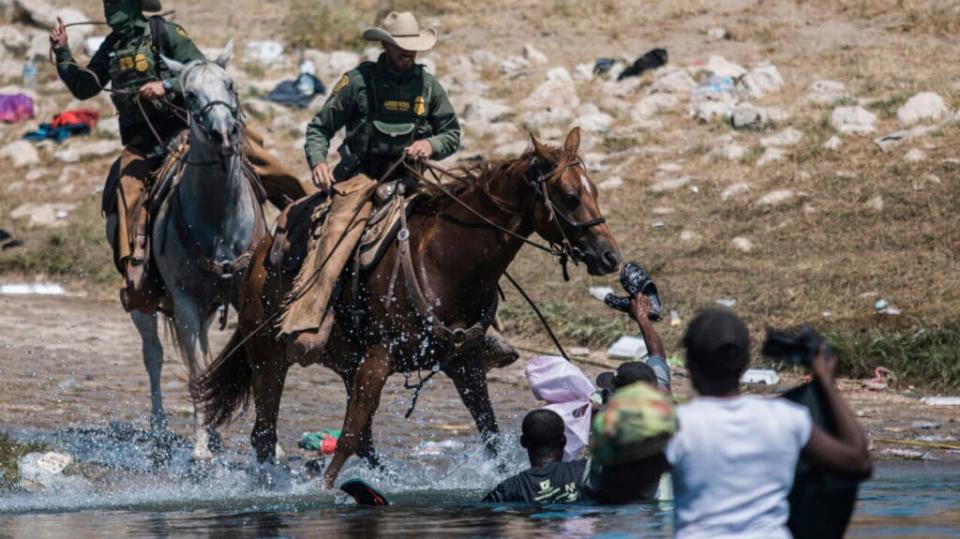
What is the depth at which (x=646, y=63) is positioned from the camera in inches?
829

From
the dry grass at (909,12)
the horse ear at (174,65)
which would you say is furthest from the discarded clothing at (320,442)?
the dry grass at (909,12)

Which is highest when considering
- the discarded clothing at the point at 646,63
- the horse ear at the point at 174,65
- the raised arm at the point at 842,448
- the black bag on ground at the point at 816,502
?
the raised arm at the point at 842,448

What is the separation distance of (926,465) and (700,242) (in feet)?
18.6

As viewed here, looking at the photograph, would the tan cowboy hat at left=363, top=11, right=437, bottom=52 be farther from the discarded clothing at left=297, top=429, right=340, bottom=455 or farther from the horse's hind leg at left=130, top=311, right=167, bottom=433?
the horse's hind leg at left=130, top=311, right=167, bottom=433

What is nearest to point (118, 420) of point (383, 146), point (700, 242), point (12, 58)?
point (383, 146)

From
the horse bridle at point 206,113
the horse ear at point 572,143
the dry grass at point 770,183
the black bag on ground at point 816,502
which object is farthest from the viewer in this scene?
the dry grass at point 770,183

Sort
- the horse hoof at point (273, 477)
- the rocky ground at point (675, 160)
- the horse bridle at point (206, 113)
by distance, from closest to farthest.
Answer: the horse hoof at point (273, 477) → the horse bridle at point (206, 113) → the rocky ground at point (675, 160)

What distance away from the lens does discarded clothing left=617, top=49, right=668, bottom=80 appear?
68.9 ft

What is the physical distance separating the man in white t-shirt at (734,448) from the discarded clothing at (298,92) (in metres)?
17.6

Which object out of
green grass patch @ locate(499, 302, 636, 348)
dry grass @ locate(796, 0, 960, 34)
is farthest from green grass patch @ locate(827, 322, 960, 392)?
dry grass @ locate(796, 0, 960, 34)

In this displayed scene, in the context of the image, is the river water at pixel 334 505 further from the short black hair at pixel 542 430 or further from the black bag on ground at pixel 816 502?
the black bag on ground at pixel 816 502

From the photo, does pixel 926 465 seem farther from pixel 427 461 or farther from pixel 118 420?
pixel 118 420

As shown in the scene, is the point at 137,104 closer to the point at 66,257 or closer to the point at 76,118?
the point at 66,257

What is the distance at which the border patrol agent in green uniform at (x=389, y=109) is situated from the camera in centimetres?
980
